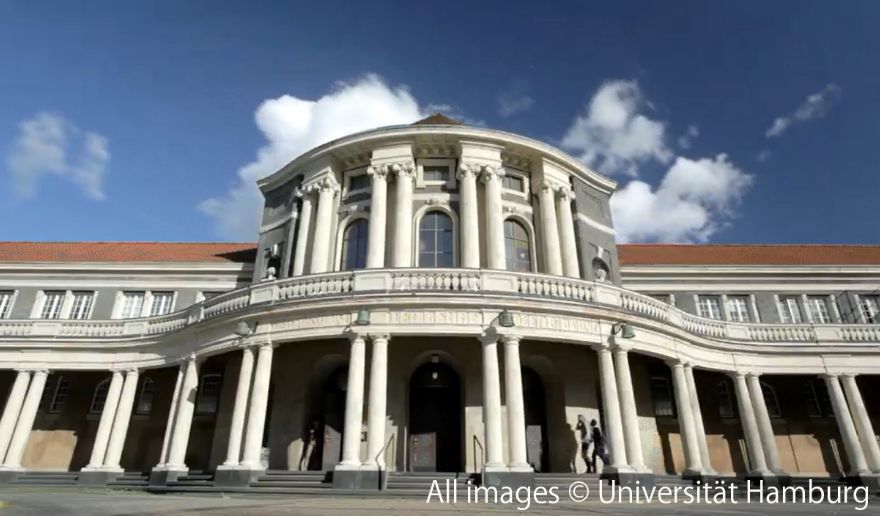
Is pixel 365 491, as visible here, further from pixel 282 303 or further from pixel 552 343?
pixel 552 343

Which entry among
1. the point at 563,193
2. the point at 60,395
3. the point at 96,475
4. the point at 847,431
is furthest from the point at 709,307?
the point at 60,395

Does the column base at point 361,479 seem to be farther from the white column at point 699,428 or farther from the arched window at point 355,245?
the white column at point 699,428

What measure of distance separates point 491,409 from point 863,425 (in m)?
16.6

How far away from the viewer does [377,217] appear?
2111cm

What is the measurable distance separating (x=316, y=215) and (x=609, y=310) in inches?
513

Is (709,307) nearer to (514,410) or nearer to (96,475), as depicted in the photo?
(514,410)

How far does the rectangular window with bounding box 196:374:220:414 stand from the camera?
2305cm

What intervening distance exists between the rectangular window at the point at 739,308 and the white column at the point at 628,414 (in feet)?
46.0

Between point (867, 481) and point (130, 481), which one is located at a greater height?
point (130, 481)

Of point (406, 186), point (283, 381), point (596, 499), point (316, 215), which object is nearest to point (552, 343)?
point (596, 499)

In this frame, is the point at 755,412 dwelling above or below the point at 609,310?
below

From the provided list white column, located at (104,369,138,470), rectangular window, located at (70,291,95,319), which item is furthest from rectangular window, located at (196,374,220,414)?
rectangular window, located at (70,291,95,319)

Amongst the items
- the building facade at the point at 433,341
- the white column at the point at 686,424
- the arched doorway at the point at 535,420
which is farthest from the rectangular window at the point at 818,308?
the arched doorway at the point at 535,420

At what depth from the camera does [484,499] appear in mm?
12500
